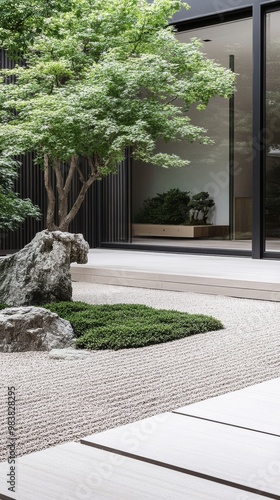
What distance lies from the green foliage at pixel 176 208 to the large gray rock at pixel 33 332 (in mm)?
5194

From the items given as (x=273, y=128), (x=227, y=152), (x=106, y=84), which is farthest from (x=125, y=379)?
(x=227, y=152)

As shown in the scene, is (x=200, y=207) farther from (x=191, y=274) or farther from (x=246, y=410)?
(x=246, y=410)

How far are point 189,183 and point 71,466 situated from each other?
8.02 meters

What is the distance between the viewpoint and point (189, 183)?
973cm

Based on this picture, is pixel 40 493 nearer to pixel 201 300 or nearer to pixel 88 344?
pixel 88 344

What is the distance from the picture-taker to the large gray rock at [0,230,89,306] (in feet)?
19.2

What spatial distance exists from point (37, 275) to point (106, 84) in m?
2.40

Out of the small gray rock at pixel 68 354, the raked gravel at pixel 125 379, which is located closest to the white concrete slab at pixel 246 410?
the raked gravel at pixel 125 379

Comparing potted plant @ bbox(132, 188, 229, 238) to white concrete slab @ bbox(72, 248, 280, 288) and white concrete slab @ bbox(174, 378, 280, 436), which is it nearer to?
white concrete slab @ bbox(72, 248, 280, 288)

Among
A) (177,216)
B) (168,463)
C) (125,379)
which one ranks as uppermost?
(177,216)

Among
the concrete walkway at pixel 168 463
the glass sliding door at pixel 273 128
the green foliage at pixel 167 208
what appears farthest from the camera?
the green foliage at pixel 167 208

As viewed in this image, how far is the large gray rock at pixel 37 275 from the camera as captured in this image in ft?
19.2

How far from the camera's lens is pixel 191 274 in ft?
23.6

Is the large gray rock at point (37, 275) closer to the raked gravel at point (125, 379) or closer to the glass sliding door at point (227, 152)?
the raked gravel at point (125, 379)
